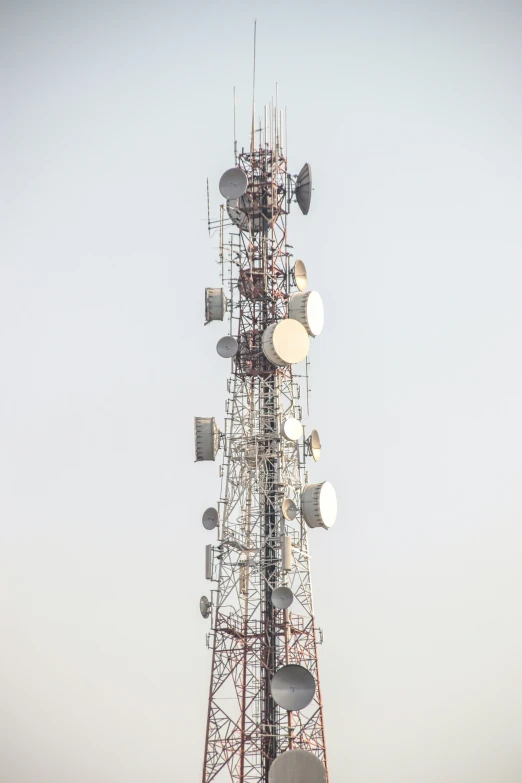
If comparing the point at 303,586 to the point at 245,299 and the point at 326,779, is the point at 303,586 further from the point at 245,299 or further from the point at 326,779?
the point at 245,299

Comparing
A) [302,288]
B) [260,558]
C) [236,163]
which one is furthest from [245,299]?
[260,558]

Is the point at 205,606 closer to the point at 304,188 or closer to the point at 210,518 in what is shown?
the point at 210,518

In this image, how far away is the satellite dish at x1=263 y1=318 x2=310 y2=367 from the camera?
115ft

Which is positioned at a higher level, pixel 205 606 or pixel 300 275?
pixel 300 275

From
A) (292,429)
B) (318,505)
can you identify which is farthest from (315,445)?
(318,505)

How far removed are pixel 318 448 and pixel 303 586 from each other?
3887 millimetres

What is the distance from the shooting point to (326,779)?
32531 millimetres

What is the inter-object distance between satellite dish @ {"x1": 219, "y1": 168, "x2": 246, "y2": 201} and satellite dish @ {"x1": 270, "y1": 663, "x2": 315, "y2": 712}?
42.8 feet

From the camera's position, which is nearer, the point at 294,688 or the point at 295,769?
the point at 295,769

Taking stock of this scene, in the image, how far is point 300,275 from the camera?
3741cm

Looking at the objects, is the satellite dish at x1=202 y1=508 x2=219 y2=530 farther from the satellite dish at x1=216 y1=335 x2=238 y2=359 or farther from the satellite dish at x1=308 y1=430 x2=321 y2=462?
the satellite dish at x1=216 y1=335 x2=238 y2=359

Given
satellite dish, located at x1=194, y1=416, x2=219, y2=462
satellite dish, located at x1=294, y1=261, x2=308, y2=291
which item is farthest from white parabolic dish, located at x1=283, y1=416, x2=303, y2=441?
satellite dish, located at x1=294, y1=261, x2=308, y2=291

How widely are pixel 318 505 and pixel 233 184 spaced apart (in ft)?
30.5

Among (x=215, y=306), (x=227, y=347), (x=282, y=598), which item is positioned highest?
(x=215, y=306)
